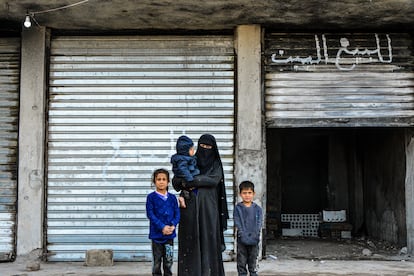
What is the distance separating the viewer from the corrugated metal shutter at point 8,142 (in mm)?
7773

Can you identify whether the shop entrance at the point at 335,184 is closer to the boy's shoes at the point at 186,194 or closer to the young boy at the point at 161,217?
the young boy at the point at 161,217

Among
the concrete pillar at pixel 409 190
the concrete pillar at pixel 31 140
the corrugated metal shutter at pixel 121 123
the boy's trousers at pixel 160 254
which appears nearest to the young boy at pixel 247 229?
the boy's trousers at pixel 160 254

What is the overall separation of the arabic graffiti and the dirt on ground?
293 cm

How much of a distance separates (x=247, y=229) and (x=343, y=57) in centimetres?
352

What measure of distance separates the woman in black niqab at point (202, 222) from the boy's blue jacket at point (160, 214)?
11 cm

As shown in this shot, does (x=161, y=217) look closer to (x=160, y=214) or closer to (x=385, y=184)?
(x=160, y=214)

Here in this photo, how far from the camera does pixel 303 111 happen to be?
792 cm

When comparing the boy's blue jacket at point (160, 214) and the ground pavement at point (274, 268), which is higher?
the boy's blue jacket at point (160, 214)

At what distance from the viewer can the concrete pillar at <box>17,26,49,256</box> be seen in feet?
25.0

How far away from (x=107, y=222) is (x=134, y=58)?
8.06 ft

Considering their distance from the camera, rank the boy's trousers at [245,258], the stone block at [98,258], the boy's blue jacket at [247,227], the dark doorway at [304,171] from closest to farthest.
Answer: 1. the boy's blue jacket at [247,227]
2. the boy's trousers at [245,258]
3. the stone block at [98,258]
4. the dark doorway at [304,171]

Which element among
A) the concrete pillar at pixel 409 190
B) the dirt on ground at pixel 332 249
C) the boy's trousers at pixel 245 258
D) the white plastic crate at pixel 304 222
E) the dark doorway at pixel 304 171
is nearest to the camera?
the boy's trousers at pixel 245 258

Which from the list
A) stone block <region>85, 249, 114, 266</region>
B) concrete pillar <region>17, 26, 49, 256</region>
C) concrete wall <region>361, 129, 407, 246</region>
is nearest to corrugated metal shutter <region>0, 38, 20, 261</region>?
concrete pillar <region>17, 26, 49, 256</region>

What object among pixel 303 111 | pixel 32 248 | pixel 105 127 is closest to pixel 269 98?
pixel 303 111
